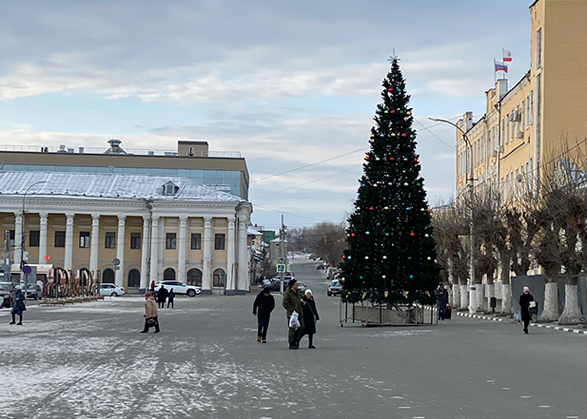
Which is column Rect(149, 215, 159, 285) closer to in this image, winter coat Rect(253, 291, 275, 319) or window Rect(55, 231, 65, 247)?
window Rect(55, 231, 65, 247)

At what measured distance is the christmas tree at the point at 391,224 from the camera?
34.1 m

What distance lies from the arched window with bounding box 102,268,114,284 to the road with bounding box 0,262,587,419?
7448 centimetres

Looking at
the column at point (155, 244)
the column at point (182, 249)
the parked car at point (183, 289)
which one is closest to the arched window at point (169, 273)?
the column at point (182, 249)

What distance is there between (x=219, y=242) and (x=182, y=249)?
439 cm

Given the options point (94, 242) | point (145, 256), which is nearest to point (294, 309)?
point (145, 256)

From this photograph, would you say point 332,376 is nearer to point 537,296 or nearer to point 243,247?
point 537,296

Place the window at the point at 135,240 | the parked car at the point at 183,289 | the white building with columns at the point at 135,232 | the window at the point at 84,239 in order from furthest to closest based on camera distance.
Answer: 1. the window at the point at 135,240
2. the window at the point at 84,239
3. the white building with columns at the point at 135,232
4. the parked car at the point at 183,289

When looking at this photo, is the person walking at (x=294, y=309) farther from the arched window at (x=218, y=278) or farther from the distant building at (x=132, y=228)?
the arched window at (x=218, y=278)

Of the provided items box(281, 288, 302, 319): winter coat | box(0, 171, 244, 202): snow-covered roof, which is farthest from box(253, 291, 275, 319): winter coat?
box(0, 171, 244, 202): snow-covered roof

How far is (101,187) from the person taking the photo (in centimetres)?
10406

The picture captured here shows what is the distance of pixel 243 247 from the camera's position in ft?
344

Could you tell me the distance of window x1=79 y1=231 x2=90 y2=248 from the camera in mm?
101812

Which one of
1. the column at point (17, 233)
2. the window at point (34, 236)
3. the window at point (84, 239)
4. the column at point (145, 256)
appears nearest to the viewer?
the column at point (17, 233)

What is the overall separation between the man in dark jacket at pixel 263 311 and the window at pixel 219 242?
249 feet
